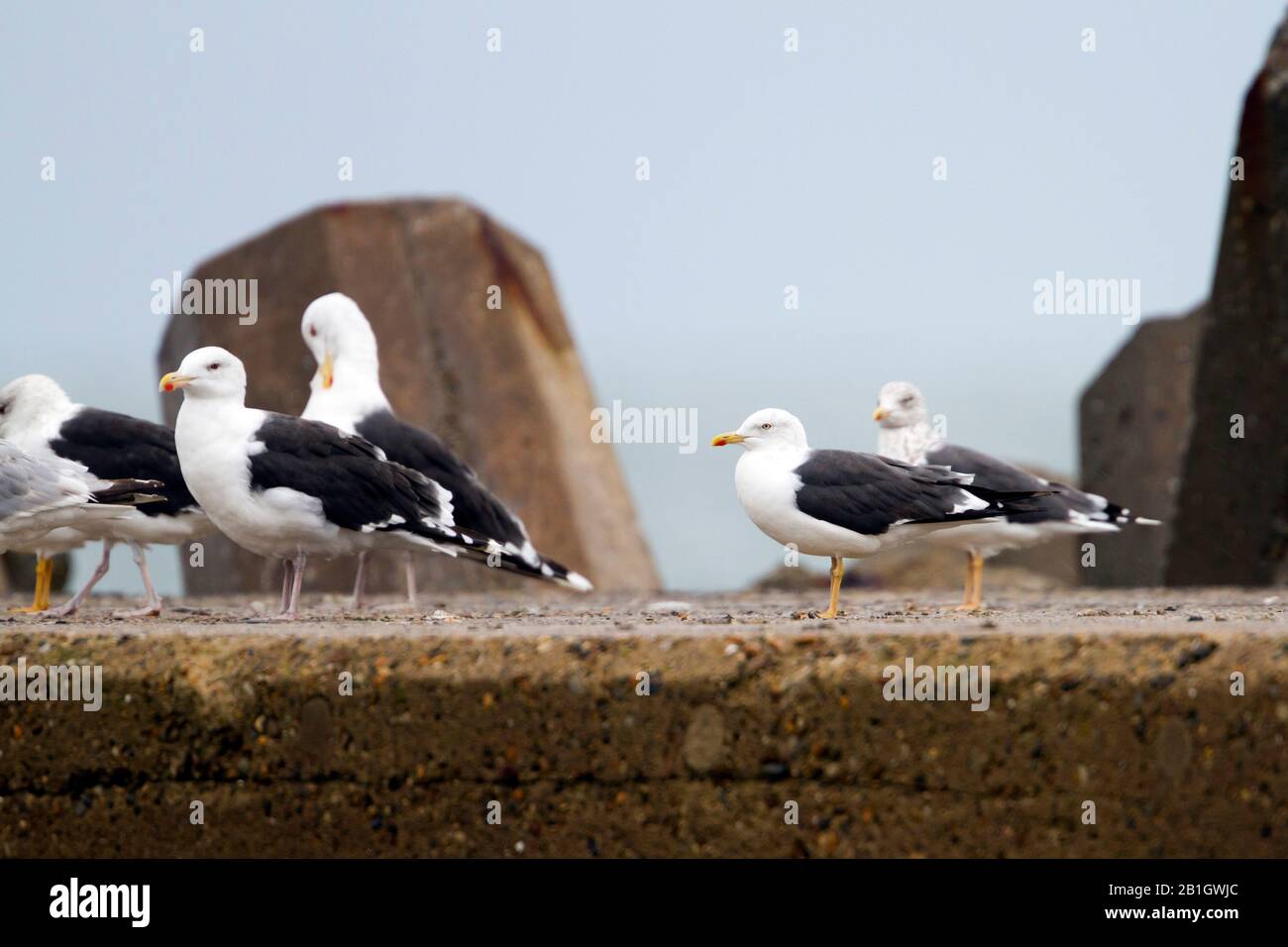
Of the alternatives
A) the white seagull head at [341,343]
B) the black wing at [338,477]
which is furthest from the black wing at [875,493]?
the white seagull head at [341,343]

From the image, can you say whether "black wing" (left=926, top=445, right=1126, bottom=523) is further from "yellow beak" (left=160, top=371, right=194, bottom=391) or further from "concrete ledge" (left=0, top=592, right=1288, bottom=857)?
"yellow beak" (left=160, top=371, right=194, bottom=391)

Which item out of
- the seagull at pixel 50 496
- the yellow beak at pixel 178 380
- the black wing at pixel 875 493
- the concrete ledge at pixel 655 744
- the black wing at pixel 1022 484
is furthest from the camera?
the black wing at pixel 1022 484

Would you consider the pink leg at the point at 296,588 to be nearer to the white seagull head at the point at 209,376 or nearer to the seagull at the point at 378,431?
the white seagull head at the point at 209,376

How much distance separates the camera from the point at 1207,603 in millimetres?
7750

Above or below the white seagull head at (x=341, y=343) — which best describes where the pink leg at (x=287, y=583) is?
below

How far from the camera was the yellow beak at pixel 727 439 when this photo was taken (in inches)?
239

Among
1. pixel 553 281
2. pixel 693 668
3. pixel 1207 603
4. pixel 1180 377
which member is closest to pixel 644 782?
pixel 693 668

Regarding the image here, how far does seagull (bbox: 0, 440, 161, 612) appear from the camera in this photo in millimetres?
6277

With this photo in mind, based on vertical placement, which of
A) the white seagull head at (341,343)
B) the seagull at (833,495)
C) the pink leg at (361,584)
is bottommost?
the pink leg at (361,584)

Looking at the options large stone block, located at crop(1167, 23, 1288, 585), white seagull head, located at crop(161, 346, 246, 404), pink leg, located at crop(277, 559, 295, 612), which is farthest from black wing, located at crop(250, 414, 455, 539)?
large stone block, located at crop(1167, 23, 1288, 585)

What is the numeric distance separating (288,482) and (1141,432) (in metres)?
12.6

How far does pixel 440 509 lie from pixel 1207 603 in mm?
3702

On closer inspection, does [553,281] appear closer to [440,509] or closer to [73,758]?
[440,509]

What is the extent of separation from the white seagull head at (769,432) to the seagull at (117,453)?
2.37 meters
